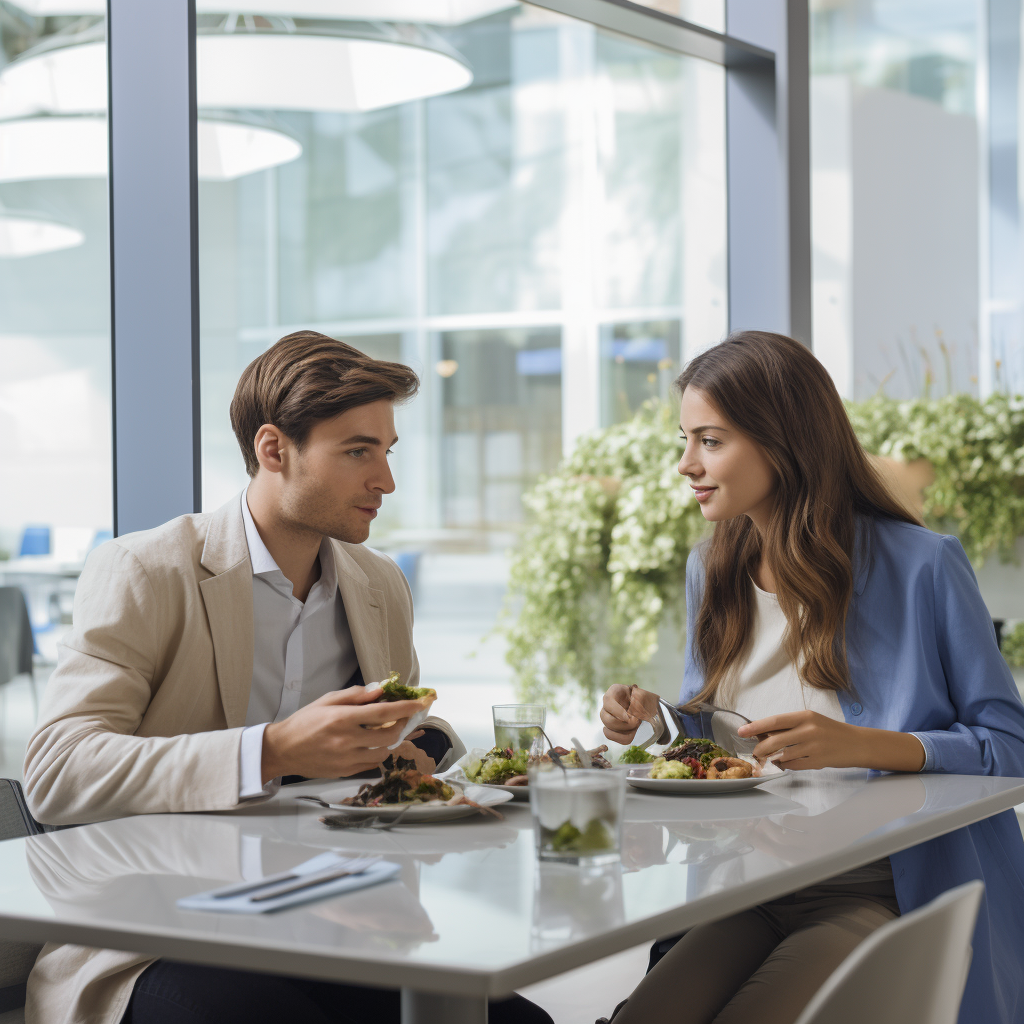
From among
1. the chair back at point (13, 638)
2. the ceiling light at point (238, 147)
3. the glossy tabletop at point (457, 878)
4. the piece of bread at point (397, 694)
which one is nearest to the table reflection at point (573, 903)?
the glossy tabletop at point (457, 878)

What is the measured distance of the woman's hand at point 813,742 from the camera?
1501 millimetres

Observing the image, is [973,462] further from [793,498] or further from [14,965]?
[14,965]

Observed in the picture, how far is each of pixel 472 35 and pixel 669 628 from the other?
5.45 meters

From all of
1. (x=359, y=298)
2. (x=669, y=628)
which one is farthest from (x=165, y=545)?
Result: (x=359, y=298)

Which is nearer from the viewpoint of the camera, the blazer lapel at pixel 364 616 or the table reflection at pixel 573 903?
the table reflection at pixel 573 903

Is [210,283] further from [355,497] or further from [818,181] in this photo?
[355,497]

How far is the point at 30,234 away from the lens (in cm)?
349

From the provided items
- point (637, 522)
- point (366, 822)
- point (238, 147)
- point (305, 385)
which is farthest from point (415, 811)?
point (238, 147)

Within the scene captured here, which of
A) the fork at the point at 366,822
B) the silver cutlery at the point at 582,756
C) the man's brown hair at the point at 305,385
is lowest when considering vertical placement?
the fork at the point at 366,822

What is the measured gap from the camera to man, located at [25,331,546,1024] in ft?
4.23

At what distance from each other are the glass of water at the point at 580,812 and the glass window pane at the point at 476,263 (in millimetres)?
6237

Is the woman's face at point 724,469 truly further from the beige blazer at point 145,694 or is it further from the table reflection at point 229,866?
the table reflection at point 229,866

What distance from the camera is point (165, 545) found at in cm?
162

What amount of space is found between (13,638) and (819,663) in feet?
8.55
